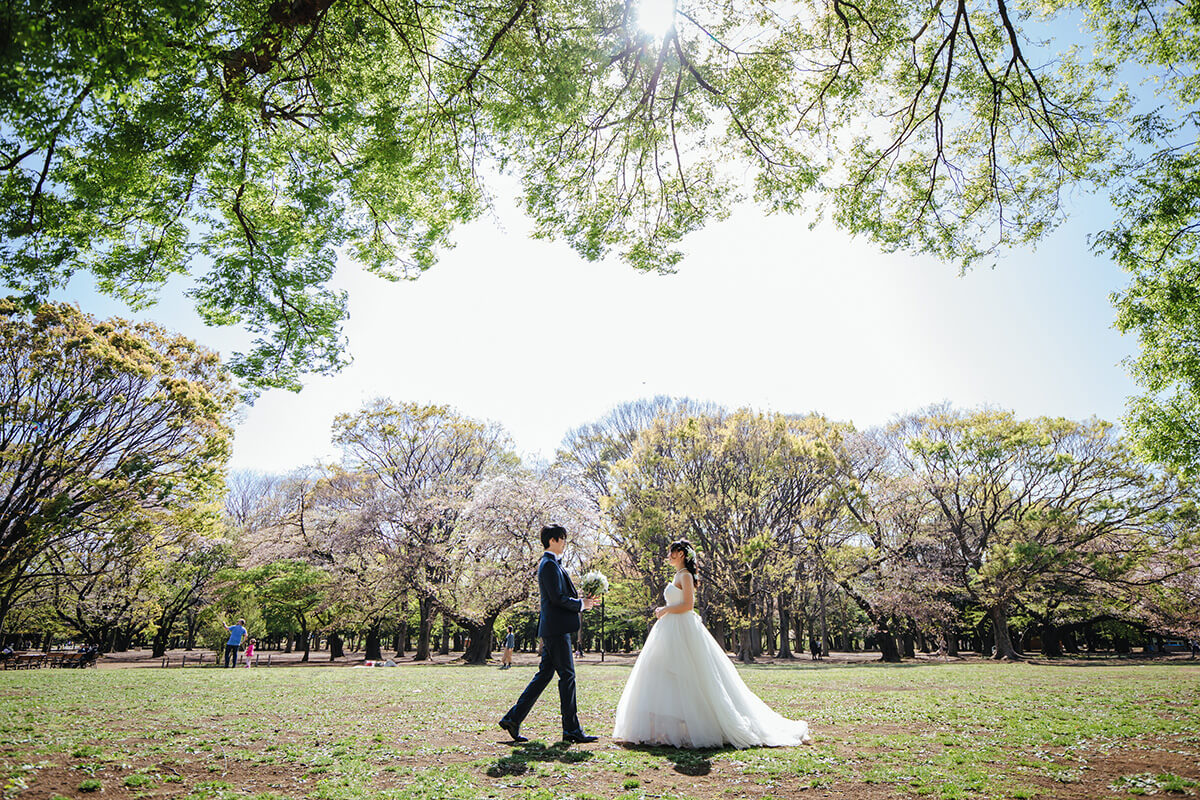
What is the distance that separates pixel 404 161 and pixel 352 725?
698cm

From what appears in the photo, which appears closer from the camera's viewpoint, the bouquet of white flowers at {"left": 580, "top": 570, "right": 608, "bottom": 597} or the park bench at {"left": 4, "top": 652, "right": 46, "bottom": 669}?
the bouquet of white flowers at {"left": 580, "top": 570, "right": 608, "bottom": 597}

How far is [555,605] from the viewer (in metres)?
5.90

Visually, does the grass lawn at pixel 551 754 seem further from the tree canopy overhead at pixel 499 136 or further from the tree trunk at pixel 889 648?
the tree trunk at pixel 889 648

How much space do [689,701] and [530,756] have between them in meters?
1.63

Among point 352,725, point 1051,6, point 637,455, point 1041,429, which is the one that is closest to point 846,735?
point 352,725

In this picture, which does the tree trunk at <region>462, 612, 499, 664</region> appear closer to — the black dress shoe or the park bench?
the park bench

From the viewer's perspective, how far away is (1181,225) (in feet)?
30.0

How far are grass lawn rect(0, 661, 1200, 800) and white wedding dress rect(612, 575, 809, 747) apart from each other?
0.30 m

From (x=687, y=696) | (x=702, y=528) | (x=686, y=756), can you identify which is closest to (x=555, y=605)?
(x=687, y=696)

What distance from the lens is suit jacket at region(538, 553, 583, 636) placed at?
19.1 feet

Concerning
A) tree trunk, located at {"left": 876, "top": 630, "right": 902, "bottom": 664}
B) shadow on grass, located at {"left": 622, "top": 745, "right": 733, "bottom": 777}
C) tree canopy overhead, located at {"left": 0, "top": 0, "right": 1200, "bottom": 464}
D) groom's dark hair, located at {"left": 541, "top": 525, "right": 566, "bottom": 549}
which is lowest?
tree trunk, located at {"left": 876, "top": 630, "right": 902, "bottom": 664}

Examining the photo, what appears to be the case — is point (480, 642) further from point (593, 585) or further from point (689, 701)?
point (689, 701)

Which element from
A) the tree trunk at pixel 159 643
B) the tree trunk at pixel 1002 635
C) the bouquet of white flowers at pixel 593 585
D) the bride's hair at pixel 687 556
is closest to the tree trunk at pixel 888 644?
the tree trunk at pixel 1002 635

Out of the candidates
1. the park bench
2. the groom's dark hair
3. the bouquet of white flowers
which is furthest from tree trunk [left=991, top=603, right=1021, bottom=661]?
the park bench
